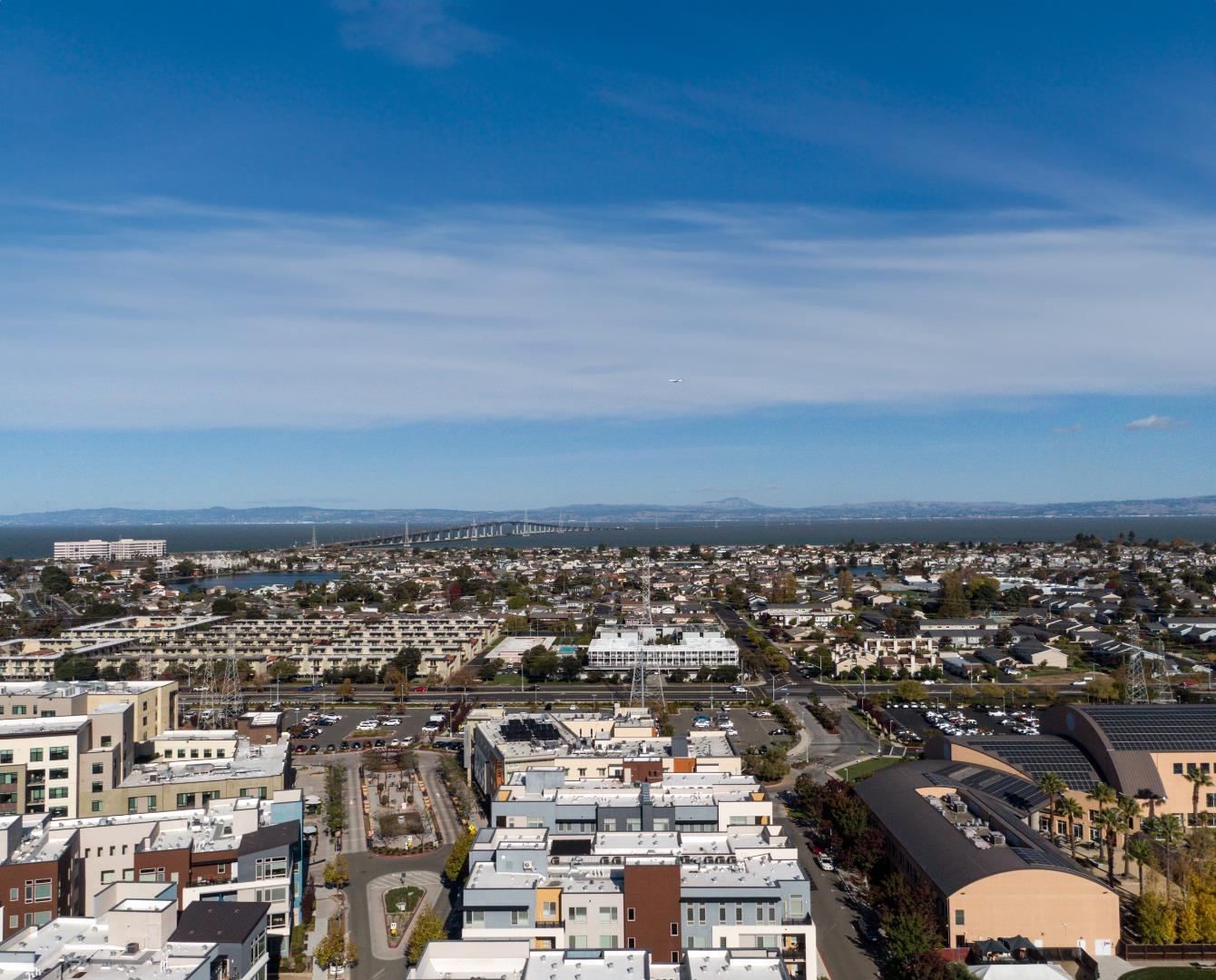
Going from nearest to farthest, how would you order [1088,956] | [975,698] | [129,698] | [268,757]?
[1088,956], [268,757], [129,698], [975,698]

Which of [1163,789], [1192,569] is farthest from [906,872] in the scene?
[1192,569]

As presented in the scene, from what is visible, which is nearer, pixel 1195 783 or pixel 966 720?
pixel 1195 783

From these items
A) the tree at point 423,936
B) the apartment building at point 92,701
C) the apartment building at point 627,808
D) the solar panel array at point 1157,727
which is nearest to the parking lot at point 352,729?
the apartment building at point 92,701

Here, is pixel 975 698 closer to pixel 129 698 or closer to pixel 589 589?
pixel 129 698

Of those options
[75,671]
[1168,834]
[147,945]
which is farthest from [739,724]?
[75,671]

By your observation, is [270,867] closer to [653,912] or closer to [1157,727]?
[653,912]

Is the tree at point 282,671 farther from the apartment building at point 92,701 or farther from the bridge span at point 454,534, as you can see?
the bridge span at point 454,534
